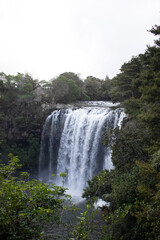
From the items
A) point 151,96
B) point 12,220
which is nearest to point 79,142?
point 151,96

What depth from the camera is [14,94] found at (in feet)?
83.8

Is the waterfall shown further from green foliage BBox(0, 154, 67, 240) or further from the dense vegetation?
green foliage BBox(0, 154, 67, 240)

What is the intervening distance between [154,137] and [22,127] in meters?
20.0

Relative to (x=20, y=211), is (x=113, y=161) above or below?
below

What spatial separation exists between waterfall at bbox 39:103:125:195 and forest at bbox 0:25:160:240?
5.29 feet

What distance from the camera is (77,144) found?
2098 centimetres

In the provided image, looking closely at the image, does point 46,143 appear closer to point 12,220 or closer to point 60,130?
point 60,130

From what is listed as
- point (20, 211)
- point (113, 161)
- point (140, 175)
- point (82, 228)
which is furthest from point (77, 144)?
point (82, 228)

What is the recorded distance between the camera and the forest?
3.51 m

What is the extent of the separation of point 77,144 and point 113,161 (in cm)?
1002

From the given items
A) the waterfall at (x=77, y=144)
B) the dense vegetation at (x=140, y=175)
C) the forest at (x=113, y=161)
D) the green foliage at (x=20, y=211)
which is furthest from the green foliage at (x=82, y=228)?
the waterfall at (x=77, y=144)

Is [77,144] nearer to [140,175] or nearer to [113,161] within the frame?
[113,161]

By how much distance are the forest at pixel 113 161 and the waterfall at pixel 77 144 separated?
5.29ft

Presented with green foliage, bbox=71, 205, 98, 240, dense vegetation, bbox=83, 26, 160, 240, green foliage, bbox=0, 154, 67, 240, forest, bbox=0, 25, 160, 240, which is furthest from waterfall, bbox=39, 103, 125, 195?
Result: green foliage, bbox=0, 154, 67, 240
